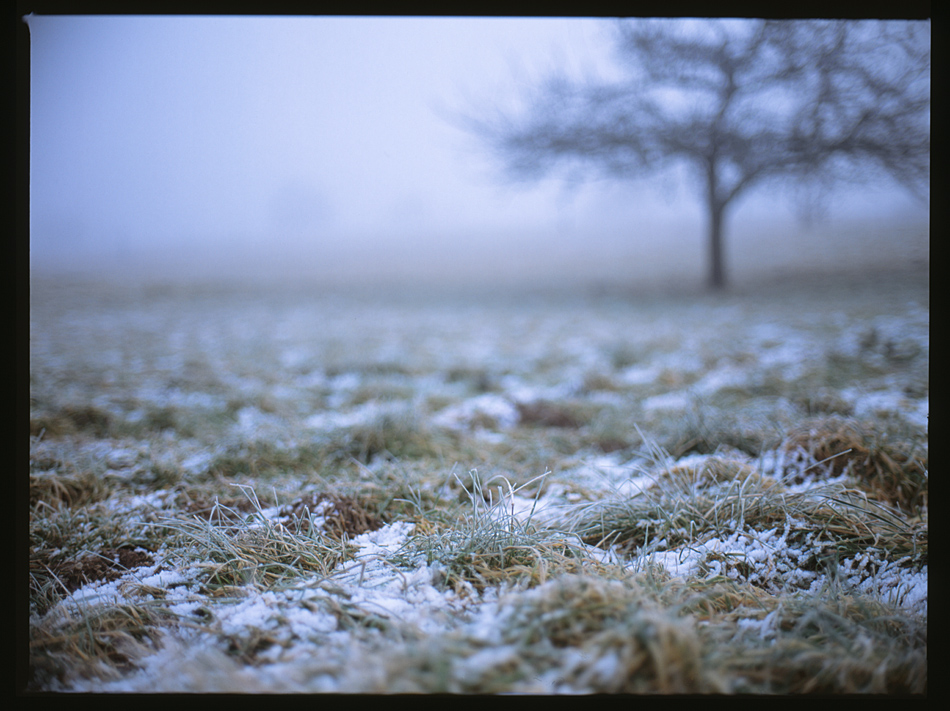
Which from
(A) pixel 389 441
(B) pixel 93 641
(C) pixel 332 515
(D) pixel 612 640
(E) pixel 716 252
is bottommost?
(B) pixel 93 641

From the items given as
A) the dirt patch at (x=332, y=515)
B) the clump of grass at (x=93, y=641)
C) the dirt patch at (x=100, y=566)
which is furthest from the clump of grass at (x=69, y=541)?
the dirt patch at (x=332, y=515)

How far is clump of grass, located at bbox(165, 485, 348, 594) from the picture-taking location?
165 cm

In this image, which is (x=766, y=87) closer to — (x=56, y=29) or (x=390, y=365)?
(x=390, y=365)

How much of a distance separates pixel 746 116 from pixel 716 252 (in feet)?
Answer: 7.19

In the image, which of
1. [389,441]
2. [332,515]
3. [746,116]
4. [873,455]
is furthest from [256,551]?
[746,116]

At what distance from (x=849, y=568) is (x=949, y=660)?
33 centimetres

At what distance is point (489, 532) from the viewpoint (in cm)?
173

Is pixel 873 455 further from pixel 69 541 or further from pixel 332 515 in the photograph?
pixel 69 541

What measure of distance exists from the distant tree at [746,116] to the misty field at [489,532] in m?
4.04

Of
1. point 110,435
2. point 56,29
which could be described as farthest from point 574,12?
point 110,435

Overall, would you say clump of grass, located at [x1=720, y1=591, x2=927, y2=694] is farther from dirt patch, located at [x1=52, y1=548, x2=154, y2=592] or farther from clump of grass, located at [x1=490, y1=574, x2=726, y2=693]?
dirt patch, located at [x1=52, y1=548, x2=154, y2=592]

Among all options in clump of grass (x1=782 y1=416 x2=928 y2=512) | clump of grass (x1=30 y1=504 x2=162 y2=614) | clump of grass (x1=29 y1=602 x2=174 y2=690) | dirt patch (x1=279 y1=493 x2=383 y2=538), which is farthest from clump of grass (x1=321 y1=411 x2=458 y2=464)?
clump of grass (x1=782 y1=416 x2=928 y2=512)

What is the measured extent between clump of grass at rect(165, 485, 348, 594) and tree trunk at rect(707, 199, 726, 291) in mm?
8390
